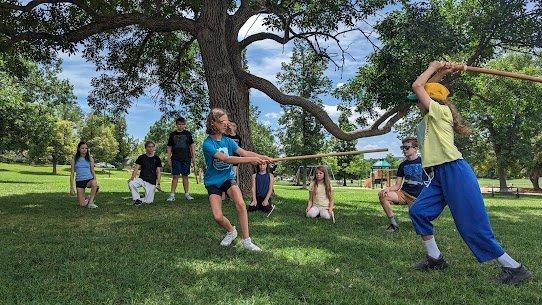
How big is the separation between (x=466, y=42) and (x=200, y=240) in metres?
11.1

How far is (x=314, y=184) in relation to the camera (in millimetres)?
9875

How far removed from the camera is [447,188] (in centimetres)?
478

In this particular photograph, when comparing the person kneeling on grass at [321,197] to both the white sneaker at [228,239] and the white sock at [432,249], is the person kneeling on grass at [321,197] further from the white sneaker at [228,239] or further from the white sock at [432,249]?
the white sock at [432,249]

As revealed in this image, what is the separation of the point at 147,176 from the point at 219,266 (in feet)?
22.9

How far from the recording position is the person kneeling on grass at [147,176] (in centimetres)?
1143

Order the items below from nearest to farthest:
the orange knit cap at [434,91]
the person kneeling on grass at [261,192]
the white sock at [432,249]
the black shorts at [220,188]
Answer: the orange knit cap at [434,91] → the white sock at [432,249] → the black shorts at [220,188] → the person kneeling on grass at [261,192]

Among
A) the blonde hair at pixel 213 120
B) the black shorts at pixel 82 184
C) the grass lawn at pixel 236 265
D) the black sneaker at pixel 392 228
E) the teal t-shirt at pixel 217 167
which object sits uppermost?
the blonde hair at pixel 213 120

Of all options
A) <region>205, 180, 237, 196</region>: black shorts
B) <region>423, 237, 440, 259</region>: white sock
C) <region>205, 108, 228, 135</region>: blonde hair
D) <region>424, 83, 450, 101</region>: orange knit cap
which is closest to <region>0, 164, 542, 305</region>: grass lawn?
<region>423, 237, 440, 259</region>: white sock

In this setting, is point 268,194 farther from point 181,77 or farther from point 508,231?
point 181,77

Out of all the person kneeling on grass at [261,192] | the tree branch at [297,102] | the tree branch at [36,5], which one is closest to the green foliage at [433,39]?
the tree branch at [297,102]

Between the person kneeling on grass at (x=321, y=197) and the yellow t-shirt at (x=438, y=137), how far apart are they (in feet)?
14.6

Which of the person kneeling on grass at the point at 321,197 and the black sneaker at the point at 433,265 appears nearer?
the black sneaker at the point at 433,265

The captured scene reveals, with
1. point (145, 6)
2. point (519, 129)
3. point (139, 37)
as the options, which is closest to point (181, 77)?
point (139, 37)

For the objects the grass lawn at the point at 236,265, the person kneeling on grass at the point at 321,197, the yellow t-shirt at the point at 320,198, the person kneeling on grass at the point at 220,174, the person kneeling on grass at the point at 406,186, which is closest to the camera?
the grass lawn at the point at 236,265
